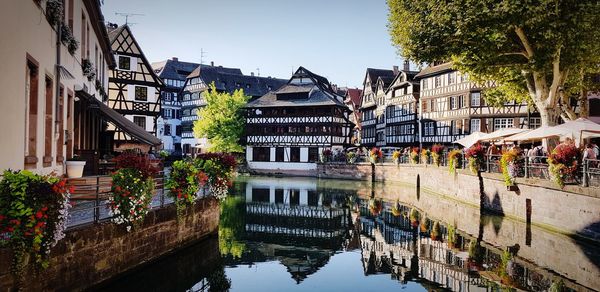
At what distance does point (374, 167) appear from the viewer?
49375mm

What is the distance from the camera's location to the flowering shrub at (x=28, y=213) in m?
7.36

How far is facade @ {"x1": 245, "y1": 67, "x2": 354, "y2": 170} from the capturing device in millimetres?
58844

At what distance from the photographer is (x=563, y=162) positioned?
17.2 meters

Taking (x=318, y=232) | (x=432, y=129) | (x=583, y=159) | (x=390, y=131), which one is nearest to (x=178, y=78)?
(x=390, y=131)

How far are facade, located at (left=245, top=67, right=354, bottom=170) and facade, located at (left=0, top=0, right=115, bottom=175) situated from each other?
41.0 metres

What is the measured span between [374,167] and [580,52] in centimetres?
2947

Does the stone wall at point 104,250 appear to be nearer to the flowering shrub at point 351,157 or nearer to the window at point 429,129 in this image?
the flowering shrub at point 351,157

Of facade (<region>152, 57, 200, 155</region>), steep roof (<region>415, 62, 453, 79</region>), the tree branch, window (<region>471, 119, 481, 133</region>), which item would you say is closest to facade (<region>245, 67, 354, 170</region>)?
steep roof (<region>415, 62, 453, 79</region>)

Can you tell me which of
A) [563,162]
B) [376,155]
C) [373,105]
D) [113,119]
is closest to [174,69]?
[373,105]

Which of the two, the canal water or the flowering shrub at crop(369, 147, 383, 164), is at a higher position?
the flowering shrub at crop(369, 147, 383, 164)

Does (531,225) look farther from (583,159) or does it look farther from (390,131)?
(390,131)

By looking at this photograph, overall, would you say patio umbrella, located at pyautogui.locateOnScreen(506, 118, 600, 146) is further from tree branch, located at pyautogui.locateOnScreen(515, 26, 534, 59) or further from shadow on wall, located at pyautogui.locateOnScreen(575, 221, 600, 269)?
shadow on wall, located at pyautogui.locateOnScreen(575, 221, 600, 269)

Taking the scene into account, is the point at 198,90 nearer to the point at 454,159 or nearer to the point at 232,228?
the point at 454,159

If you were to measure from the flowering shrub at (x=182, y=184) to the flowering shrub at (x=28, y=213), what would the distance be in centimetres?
602
